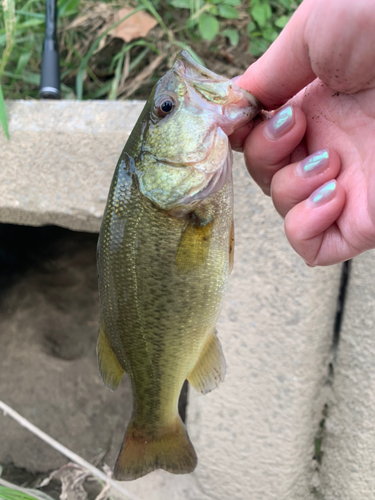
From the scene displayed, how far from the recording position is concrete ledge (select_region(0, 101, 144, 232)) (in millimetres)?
1362

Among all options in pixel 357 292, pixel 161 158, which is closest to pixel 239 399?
pixel 357 292

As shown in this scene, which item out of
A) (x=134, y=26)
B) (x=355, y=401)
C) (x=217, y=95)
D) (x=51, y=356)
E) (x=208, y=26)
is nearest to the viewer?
(x=217, y=95)

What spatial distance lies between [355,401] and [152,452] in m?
0.73

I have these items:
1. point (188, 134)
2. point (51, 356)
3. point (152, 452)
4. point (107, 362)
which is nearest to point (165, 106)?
point (188, 134)

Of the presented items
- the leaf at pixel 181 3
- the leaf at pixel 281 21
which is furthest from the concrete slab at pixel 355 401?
the leaf at pixel 181 3

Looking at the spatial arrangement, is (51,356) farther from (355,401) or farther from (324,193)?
(324,193)

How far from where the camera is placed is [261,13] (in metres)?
1.60

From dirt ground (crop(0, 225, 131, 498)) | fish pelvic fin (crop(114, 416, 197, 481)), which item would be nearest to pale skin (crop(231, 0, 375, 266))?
fish pelvic fin (crop(114, 416, 197, 481))

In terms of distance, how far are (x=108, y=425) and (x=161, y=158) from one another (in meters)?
1.49

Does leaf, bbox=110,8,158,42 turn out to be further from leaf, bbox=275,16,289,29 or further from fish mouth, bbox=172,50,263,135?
fish mouth, bbox=172,50,263,135

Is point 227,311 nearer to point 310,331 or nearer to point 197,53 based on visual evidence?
point 310,331

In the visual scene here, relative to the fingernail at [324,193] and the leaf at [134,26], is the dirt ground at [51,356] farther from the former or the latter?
the fingernail at [324,193]

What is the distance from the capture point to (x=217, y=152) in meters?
0.77

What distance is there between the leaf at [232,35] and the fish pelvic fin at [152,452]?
1.48 meters
